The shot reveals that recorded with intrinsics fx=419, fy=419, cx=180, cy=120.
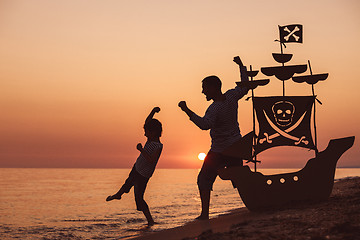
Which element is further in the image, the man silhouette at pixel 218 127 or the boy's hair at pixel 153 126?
the boy's hair at pixel 153 126

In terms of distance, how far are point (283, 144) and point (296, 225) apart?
2194 mm

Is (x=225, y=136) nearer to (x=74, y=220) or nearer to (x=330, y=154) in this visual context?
(x=330, y=154)

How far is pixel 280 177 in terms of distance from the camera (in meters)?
6.82

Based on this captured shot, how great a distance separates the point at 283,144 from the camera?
6.97 metres

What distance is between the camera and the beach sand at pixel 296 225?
451 cm

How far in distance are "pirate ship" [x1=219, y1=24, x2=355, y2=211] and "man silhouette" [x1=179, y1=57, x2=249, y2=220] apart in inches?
6.4

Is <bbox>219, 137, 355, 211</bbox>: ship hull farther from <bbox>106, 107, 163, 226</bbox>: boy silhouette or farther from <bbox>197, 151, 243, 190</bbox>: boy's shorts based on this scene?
<bbox>106, 107, 163, 226</bbox>: boy silhouette

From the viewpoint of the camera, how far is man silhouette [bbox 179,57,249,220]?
6.71 m

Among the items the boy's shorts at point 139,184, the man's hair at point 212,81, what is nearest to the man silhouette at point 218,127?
the man's hair at point 212,81

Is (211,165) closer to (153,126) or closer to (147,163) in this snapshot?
(147,163)

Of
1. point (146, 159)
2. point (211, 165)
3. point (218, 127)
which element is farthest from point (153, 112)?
point (211, 165)

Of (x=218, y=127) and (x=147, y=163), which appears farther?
(x=147, y=163)

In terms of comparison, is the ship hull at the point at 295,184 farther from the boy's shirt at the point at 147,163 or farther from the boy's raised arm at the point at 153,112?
the boy's raised arm at the point at 153,112

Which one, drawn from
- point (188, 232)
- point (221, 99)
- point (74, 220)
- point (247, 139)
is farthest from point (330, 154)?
point (74, 220)
